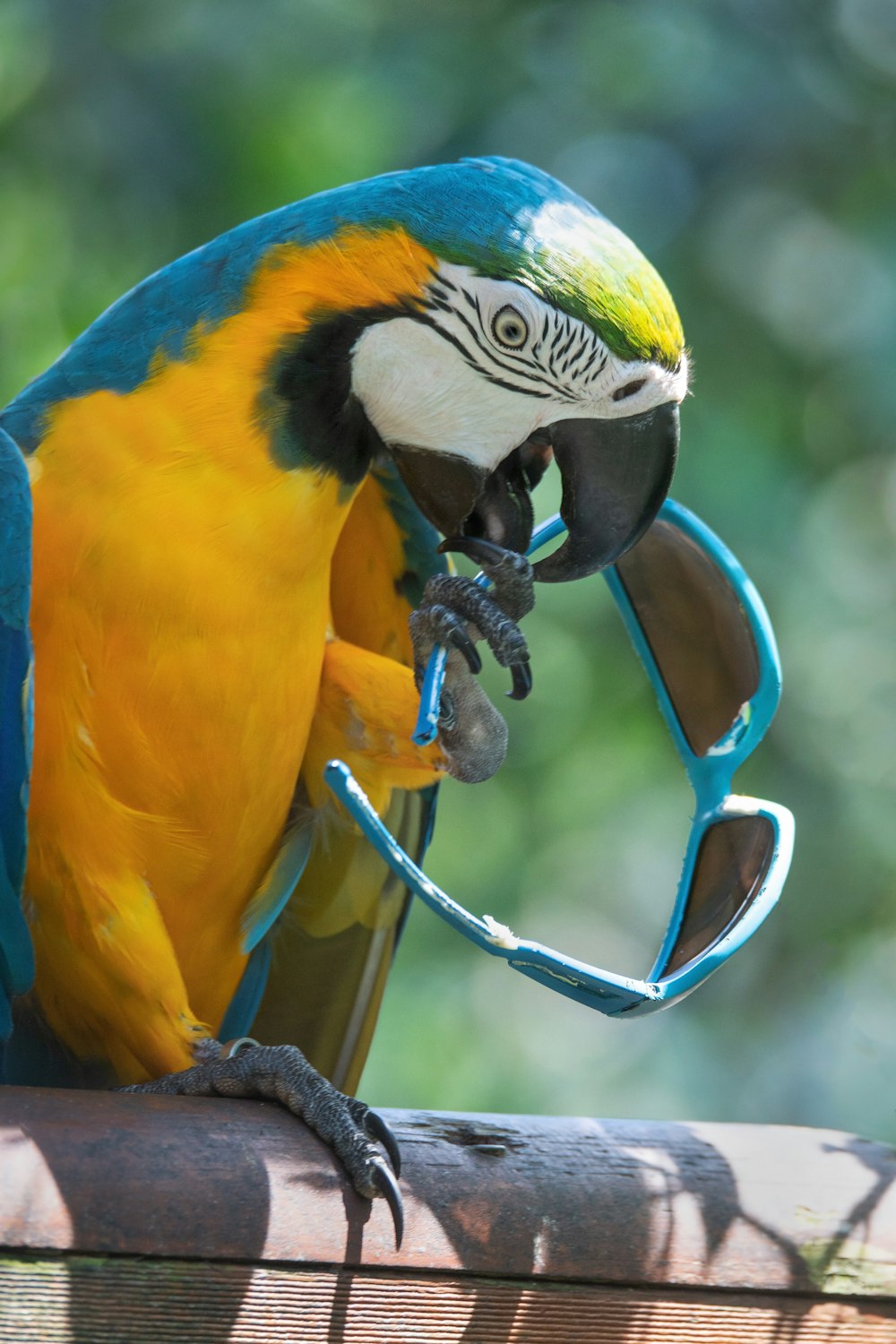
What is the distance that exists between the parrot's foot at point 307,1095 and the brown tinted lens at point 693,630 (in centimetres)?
47

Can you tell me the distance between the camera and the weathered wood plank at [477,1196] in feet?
3.26

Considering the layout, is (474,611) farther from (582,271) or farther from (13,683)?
(13,683)

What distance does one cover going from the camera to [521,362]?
4.44ft

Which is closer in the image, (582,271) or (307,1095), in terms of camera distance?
(307,1095)

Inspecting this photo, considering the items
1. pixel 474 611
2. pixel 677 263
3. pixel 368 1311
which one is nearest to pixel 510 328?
pixel 474 611

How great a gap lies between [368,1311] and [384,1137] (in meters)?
0.13

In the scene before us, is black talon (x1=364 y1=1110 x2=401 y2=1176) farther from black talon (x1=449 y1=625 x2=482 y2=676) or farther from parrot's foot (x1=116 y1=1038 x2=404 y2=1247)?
black talon (x1=449 y1=625 x2=482 y2=676)

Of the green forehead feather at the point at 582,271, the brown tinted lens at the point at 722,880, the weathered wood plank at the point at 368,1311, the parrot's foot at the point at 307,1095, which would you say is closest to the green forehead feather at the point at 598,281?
the green forehead feather at the point at 582,271

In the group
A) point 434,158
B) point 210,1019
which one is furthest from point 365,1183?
point 434,158

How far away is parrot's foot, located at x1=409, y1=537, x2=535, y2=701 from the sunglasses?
0.13 feet

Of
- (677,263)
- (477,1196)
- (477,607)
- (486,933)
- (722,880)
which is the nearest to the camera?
(486,933)

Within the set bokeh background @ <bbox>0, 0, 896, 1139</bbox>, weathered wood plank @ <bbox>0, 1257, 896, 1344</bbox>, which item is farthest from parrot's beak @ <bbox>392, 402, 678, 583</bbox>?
bokeh background @ <bbox>0, 0, 896, 1139</bbox>

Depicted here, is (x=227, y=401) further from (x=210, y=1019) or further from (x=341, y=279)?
(x=210, y=1019)

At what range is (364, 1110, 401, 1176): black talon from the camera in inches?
44.0
